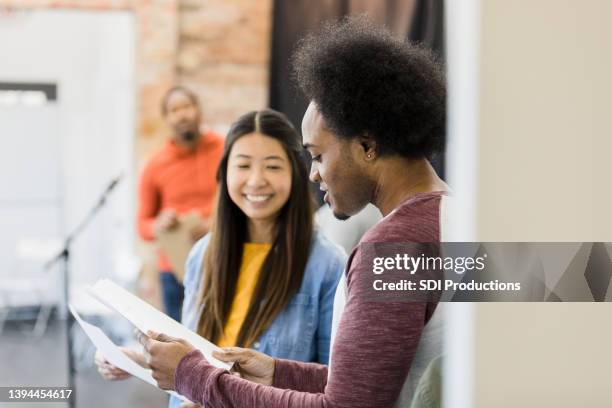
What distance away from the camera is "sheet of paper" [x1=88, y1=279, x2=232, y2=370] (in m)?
1.07

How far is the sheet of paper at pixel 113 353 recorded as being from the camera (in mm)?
1151

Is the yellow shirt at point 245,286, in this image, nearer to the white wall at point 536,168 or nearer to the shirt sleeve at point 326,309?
the shirt sleeve at point 326,309

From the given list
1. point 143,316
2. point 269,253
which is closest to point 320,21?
point 269,253

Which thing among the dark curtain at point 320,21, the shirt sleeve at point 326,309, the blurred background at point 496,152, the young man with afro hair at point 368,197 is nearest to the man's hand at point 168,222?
the blurred background at point 496,152

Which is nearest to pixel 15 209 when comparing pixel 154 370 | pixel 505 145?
pixel 154 370

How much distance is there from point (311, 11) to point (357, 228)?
66 cm

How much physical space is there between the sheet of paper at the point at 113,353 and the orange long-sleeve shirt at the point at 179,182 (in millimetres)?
411

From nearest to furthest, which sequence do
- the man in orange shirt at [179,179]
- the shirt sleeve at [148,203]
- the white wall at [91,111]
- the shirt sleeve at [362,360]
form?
the shirt sleeve at [362,360] < the man in orange shirt at [179,179] < the shirt sleeve at [148,203] < the white wall at [91,111]

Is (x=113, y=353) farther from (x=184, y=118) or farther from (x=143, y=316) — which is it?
(x=184, y=118)

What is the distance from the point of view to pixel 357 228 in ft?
4.39

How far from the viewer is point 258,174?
1.27m

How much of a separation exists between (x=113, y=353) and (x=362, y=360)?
484mm

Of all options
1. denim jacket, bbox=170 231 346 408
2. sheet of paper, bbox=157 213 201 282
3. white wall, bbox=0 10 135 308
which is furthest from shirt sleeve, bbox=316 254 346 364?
white wall, bbox=0 10 135 308

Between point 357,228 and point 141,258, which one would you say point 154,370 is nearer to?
point 357,228
